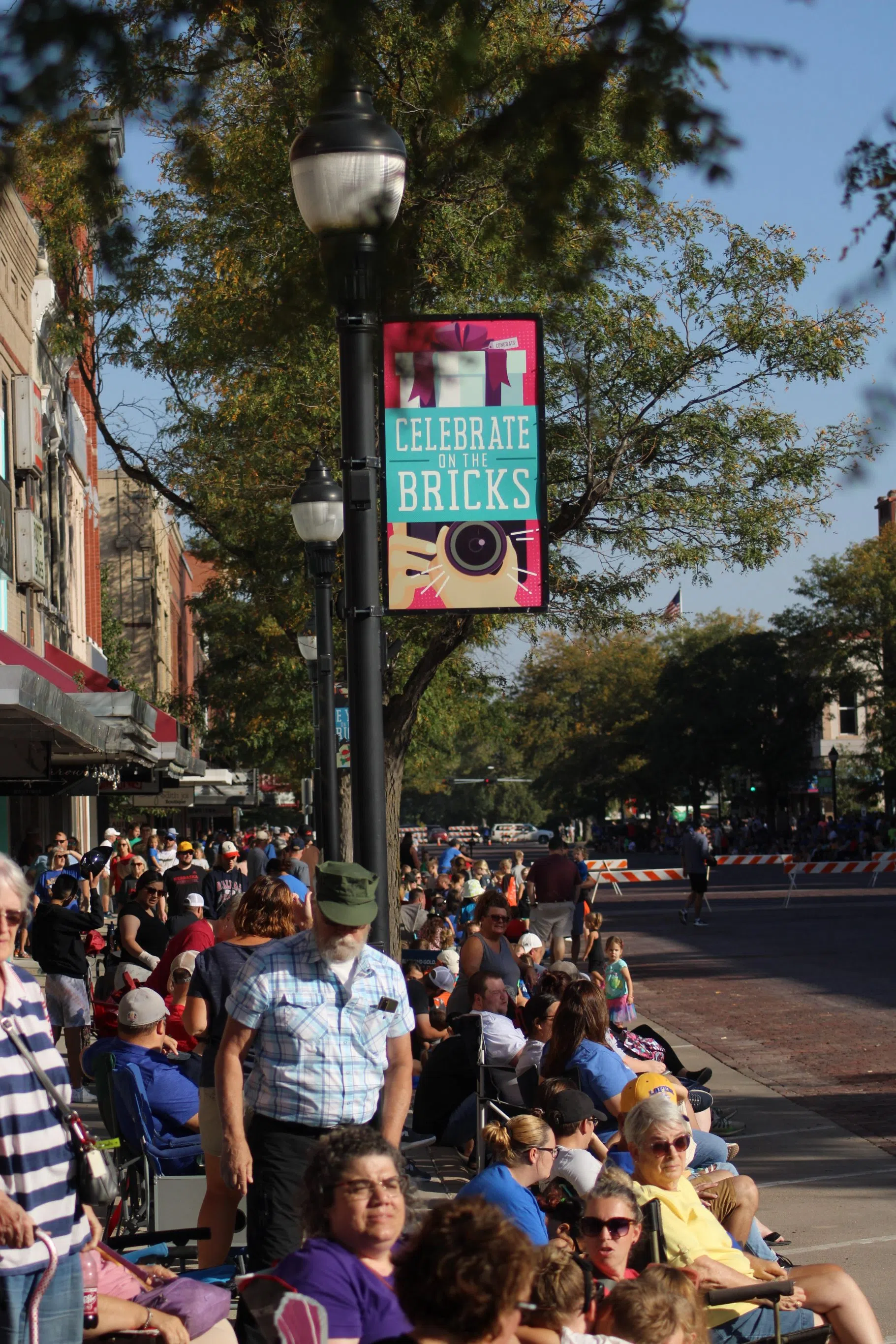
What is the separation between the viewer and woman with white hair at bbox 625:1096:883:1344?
5465 mm

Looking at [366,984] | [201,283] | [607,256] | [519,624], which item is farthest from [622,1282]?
[519,624]

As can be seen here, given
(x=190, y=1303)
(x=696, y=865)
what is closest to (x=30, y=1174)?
(x=190, y=1303)

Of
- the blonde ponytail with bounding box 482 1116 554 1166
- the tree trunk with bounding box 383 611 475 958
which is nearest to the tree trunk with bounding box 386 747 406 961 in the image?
the tree trunk with bounding box 383 611 475 958

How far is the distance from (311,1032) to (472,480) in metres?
3.03

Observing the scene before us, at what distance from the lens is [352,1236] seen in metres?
4.11

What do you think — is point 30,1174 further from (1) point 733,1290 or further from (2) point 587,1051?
(2) point 587,1051

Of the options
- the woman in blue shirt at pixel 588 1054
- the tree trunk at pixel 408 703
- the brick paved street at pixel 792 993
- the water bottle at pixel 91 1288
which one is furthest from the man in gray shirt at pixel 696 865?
the water bottle at pixel 91 1288

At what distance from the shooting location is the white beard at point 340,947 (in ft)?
16.7

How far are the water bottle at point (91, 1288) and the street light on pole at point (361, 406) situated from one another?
1.87 metres

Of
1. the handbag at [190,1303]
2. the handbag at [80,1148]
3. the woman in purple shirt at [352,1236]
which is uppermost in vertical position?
the handbag at [80,1148]

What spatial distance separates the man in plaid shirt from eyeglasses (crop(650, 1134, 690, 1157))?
1.16 metres

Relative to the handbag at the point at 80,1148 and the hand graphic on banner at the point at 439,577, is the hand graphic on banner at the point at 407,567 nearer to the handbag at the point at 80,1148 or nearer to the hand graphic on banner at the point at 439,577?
the hand graphic on banner at the point at 439,577

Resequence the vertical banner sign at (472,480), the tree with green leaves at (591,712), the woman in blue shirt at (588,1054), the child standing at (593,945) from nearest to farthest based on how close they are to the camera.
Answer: the vertical banner sign at (472,480)
the woman in blue shirt at (588,1054)
the child standing at (593,945)
the tree with green leaves at (591,712)

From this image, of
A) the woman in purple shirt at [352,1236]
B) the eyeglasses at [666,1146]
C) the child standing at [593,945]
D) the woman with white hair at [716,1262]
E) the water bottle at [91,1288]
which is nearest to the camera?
the woman in purple shirt at [352,1236]
